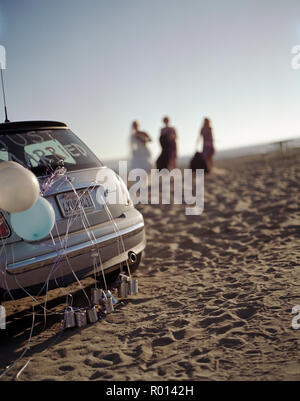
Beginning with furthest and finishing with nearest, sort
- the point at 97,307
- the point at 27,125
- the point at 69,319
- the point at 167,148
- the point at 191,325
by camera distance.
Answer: the point at 167,148 < the point at 97,307 < the point at 27,125 < the point at 69,319 < the point at 191,325

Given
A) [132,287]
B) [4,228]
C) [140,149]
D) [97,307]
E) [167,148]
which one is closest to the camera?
[4,228]

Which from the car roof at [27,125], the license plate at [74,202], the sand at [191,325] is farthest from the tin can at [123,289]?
the car roof at [27,125]

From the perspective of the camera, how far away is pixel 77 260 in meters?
3.07

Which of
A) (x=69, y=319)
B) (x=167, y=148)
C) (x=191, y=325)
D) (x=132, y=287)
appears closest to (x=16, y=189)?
(x=69, y=319)

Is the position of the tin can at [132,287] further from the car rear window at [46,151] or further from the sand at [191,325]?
the car rear window at [46,151]

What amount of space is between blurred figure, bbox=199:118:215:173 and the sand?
817 centimetres

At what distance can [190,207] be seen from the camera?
8.01 meters

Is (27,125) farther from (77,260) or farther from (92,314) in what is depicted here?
(92,314)

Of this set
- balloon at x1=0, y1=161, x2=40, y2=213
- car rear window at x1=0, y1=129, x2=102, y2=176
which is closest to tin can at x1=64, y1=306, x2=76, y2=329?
balloon at x1=0, y1=161, x2=40, y2=213

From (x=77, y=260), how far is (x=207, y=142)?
1127 centimetres

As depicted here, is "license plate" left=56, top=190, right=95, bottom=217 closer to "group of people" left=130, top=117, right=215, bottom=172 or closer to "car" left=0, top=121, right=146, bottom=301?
"car" left=0, top=121, right=146, bottom=301

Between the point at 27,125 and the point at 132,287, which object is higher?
the point at 27,125

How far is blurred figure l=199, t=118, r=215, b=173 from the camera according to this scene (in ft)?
44.7

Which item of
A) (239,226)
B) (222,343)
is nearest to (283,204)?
(239,226)
